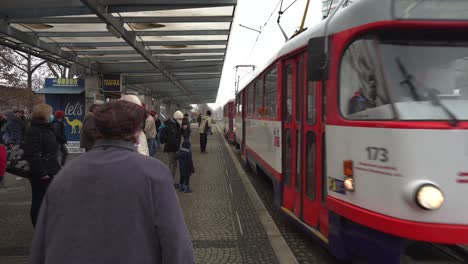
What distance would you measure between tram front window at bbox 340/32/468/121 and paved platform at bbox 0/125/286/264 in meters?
2.30

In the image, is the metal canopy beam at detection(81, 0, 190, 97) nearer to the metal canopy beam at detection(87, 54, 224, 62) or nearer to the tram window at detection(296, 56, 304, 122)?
the metal canopy beam at detection(87, 54, 224, 62)

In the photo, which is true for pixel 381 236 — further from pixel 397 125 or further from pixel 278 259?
pixel 278 259

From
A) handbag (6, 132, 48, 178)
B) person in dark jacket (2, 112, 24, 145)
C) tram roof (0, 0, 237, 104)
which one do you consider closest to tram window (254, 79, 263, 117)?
tram roof (0, 0, 237, 104)

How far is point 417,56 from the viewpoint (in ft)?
10.3

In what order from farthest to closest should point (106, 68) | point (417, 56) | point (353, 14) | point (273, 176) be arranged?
point (106, 68), point (273, 176), point (353, 14), point (417, 56)

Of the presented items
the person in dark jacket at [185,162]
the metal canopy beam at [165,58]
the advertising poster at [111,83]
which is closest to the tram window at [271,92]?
the person in dark jacket at [185,162]

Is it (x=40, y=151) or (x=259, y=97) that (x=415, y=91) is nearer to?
(x=40, y=151)

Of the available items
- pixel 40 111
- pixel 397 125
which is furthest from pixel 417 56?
pixel 40 111

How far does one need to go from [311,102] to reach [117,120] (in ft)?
10.3

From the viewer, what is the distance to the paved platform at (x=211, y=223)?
15.1 ft

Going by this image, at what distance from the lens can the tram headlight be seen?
2809mm

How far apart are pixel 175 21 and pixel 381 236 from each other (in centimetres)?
884

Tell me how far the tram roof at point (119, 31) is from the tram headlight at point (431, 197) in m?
6.99

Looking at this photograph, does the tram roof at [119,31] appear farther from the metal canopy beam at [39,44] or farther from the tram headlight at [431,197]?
A: the tram headlight at [431,197]
